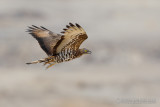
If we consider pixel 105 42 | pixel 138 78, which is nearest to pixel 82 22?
pixel 105 42

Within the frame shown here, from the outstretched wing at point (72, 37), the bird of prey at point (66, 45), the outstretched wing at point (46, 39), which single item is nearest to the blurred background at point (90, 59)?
the outstretched wing at point (46, 39)

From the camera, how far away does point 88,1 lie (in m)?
32.3

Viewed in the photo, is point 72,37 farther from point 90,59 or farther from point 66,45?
point 90,59

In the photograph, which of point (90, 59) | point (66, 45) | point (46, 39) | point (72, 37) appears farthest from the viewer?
point (90, 59)

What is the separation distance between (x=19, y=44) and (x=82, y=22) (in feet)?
15.0

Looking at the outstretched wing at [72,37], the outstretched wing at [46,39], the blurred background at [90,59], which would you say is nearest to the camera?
the outstretched wing at [72,37]

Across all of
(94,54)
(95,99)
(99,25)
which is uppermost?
(99,25)

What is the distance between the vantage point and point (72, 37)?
11398mm

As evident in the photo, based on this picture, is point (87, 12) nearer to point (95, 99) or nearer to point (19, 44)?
point (19, 44)

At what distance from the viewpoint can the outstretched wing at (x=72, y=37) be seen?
11.2 metres

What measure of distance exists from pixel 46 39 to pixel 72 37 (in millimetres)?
1126

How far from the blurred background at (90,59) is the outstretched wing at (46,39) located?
357 inches

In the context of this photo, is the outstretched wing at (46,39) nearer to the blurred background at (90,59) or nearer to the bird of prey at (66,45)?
the bird of prey at (66,45)

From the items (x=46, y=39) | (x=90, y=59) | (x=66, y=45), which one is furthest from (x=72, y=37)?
(x=90, y=59)
